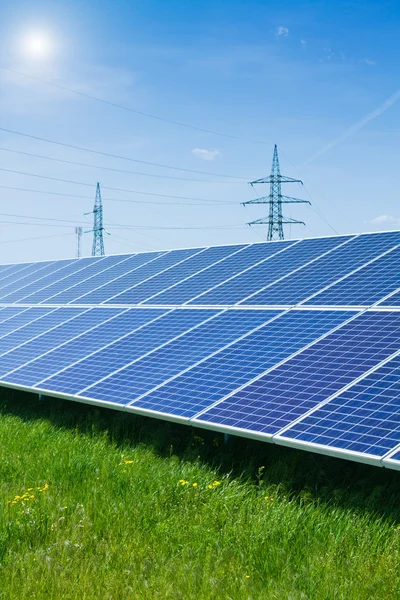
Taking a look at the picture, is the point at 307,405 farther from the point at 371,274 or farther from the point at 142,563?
the point at 371,274

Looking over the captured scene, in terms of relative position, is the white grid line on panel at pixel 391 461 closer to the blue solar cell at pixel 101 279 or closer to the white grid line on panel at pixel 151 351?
the white grid line on panel at pixel 151 351

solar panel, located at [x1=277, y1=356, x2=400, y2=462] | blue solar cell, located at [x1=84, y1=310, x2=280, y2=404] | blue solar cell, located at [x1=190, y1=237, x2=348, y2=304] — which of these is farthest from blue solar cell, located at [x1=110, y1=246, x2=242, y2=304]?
solar panel, located at [x1=277, y1=356, x2=400, y2=462]

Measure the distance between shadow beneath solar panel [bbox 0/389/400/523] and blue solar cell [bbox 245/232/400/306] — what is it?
3523 mm

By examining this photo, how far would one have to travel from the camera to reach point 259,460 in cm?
1024

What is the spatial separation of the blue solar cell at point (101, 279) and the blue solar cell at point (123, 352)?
444cm

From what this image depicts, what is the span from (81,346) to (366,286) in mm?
5653

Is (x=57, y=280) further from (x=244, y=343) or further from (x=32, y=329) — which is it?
(x=244, y=343)

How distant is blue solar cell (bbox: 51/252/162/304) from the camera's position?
2003 cm

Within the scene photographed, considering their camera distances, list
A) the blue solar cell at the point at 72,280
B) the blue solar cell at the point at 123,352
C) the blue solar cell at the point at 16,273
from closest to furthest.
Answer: the blue solar cell at the point at 123,352
the blue solar cell at the point at 72,280
the blue solar cell at the point at 16,273

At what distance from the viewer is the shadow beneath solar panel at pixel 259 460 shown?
865 cm

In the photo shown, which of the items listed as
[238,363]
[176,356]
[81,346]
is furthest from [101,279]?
[238,363]

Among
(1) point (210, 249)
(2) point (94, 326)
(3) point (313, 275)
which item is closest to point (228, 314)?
(3) point (313, 275)

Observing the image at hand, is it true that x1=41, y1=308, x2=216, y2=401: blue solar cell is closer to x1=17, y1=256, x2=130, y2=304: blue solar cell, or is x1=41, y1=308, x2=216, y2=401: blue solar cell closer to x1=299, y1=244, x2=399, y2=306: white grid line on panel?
x1=299, y1=244, x2=399, y2=306: white grid line on panel

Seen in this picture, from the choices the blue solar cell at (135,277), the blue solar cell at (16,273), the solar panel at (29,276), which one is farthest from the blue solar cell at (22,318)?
the blue solar cell at (16,273)
